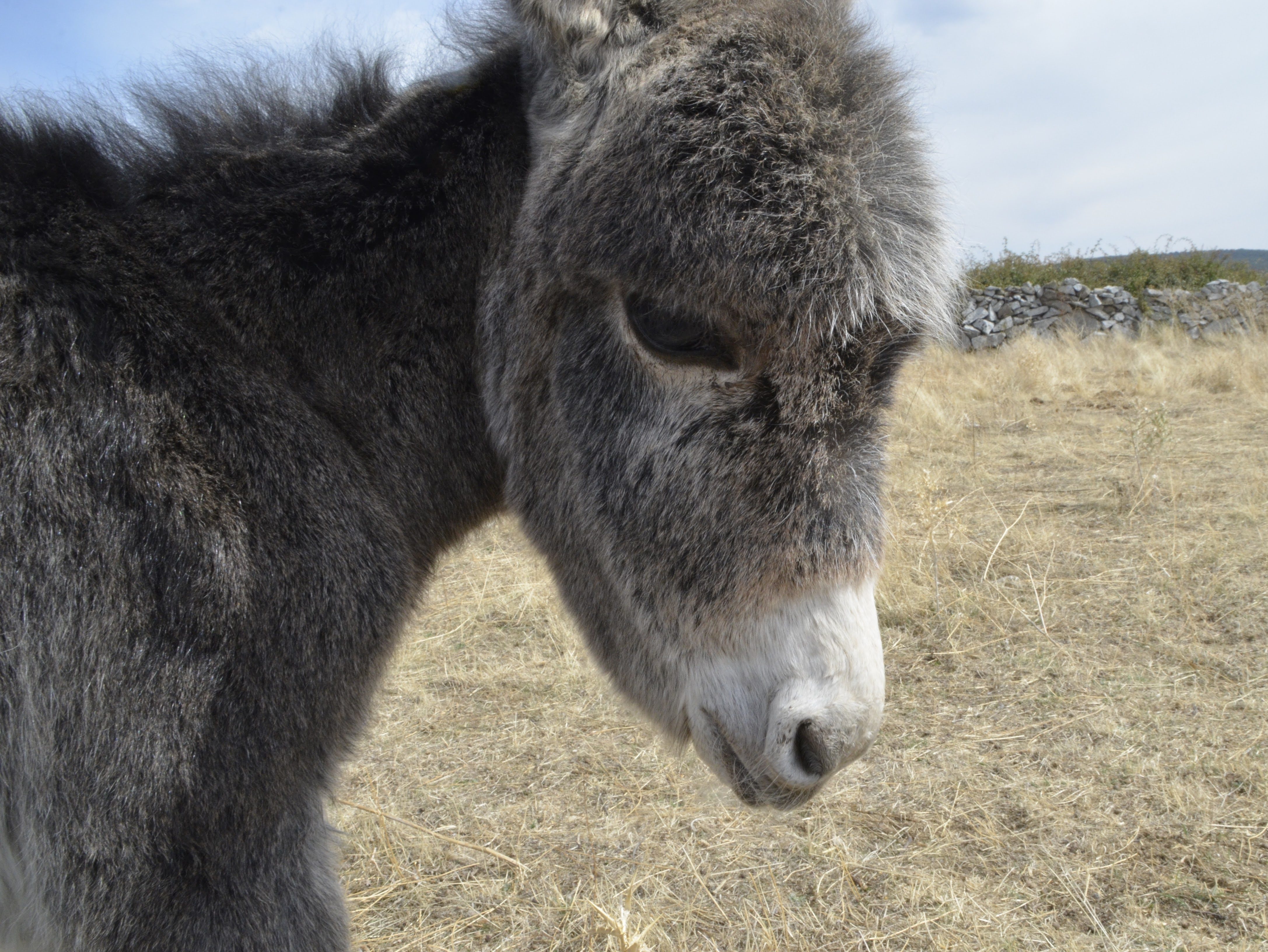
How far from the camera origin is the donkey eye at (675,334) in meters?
1.68

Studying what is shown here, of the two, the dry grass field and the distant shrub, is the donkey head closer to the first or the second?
the dry grass field

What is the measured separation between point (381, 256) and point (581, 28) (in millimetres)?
679

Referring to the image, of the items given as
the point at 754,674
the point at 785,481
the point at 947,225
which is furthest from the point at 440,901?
the point at 947,225

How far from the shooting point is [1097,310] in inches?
812

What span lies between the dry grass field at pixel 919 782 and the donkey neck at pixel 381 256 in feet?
2.10

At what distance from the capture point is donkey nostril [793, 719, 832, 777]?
1646 mm

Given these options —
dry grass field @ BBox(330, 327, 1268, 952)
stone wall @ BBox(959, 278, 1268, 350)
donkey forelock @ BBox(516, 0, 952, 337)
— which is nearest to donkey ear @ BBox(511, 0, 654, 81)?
donkey forelock @ BBox(516, 0, 952, 337)

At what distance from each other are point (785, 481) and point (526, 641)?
3.69 meters

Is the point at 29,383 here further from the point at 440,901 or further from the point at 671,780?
the point at 671,780

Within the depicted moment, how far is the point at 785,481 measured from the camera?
168cm

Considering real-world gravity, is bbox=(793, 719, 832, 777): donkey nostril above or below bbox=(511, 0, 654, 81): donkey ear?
below

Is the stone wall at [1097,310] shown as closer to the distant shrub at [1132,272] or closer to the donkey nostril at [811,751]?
the distant shrub at [1132,272]

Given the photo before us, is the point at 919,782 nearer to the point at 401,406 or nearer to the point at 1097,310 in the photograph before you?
the point at 401,406

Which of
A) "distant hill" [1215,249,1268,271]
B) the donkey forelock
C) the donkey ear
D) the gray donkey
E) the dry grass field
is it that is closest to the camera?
the gray donkey
